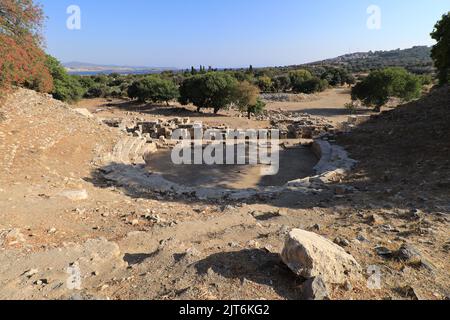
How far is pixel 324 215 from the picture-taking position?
7.36 m

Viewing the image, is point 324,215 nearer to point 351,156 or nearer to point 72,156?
point 351,156

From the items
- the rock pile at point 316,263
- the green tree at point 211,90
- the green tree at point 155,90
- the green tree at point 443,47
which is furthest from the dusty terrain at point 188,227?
the green tree at point 155,90

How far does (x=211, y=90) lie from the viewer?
26.9 metres

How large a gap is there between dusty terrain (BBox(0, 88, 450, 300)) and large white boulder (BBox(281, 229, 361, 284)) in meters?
0.16

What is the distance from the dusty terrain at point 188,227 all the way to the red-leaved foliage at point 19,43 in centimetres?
139

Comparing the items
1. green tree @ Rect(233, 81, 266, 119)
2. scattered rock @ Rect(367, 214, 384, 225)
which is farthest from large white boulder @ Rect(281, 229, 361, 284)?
green tree @ Rect(233, 81, 266, 119)

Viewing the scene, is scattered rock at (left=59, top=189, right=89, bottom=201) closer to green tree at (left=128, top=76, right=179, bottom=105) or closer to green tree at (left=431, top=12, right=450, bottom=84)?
green tree at (left=431, top=12, right=450, bottom=84)

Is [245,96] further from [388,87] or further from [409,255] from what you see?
[409,255]

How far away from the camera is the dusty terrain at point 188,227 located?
13.2ft

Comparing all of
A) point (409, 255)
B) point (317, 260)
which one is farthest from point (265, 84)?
point (317, 260)

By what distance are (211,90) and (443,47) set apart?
16.4 m

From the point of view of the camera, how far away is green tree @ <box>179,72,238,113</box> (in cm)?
2684

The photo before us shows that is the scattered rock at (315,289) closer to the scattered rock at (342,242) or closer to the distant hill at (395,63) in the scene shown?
the scattered rock at (342,242)
